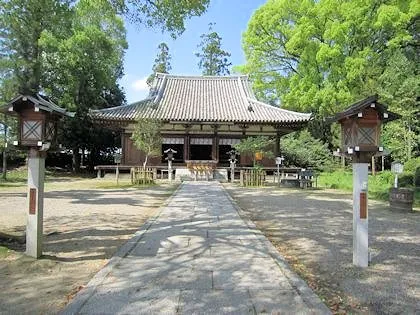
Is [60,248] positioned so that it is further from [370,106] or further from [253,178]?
[253,178]

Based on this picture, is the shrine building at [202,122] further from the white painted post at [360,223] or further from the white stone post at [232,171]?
the white painted post at [360,223]

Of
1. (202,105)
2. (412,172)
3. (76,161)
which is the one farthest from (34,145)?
(76,161)

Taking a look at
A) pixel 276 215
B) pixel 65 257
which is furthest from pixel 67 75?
pixel 65 257

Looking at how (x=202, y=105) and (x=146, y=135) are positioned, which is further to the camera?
(x=202, y=105)

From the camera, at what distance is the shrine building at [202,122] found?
25281mm

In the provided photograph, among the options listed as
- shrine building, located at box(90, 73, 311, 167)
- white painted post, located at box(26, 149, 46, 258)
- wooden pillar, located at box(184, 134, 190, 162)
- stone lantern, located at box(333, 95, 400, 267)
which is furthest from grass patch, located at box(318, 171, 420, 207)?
white painted post, located at box(26, 149, 46, 258)

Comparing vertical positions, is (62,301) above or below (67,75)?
below

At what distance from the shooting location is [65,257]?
19.9 feet

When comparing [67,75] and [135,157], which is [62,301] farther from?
[67,75]

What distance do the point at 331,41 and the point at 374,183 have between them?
42.3 feet

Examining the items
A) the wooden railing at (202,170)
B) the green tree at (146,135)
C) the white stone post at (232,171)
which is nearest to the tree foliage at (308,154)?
the white stone post at (232,171)

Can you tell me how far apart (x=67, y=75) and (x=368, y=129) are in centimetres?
2666

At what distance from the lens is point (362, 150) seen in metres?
5.82

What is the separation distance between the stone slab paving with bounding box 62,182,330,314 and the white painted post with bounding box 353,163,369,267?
110cm
